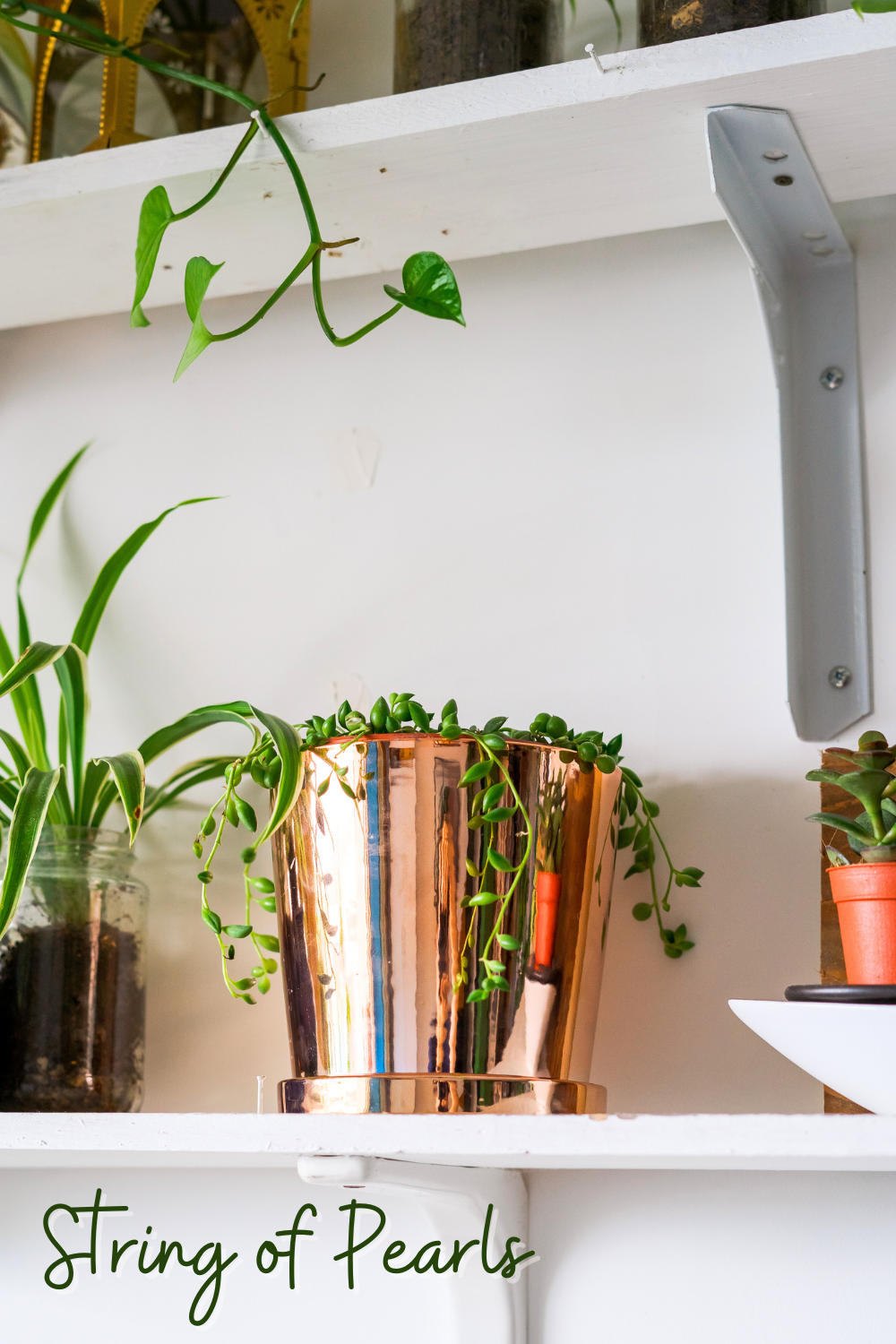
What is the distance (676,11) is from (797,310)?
21 centimetres

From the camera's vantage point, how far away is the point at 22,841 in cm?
72

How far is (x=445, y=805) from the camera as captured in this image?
2.24 ft

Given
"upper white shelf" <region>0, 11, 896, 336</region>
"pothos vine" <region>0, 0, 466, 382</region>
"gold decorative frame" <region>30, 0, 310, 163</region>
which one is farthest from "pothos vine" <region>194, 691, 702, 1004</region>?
"gold decorative frame" <region>30, 0, 310, 163</region>

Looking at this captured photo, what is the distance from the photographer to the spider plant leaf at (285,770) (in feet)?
2.21

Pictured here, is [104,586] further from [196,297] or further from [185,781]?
[196,297]

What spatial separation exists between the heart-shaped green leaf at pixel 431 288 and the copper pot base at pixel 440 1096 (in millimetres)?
436

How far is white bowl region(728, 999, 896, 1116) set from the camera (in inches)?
22.5

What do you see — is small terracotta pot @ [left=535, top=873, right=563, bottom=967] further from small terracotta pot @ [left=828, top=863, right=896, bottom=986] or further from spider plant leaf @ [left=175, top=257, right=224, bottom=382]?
spider plant leaf @ [left=175, top=257, right=224, bottom=382]

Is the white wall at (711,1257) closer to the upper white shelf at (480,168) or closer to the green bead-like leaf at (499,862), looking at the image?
the green bead-like leaf at (499,862)

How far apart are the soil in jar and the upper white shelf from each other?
49cm

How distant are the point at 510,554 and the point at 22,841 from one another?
1.34 feet

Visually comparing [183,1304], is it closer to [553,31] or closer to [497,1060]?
[497,1060]

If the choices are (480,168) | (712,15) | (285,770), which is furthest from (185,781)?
(712,15)

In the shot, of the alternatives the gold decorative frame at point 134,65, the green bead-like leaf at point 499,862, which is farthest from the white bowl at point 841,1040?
the gold decorative frame at point 134,65
